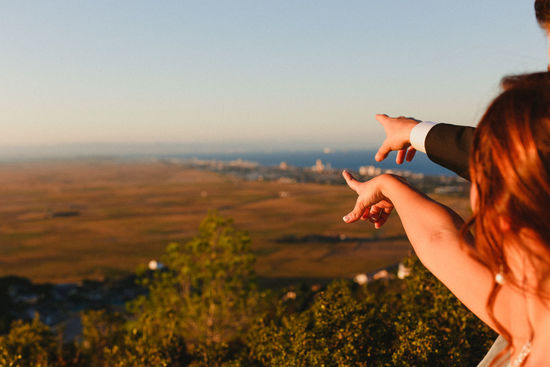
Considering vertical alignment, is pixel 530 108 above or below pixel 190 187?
above

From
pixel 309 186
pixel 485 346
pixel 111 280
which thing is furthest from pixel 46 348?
pixel 309 186

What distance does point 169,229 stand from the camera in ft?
326

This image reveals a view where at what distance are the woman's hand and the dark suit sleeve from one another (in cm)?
24

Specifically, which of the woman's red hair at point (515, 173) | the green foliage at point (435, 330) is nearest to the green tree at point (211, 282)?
the green foliage at point (435, 330)

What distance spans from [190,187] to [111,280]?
126 m

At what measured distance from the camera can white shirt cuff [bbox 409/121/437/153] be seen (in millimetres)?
1611

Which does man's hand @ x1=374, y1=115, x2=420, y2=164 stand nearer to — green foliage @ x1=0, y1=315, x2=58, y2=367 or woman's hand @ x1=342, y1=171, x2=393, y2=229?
woman's hand @ x1=342, y1=171, x2=393, y2=229

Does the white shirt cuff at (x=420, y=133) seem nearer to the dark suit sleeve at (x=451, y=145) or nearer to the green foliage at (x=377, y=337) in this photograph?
the dark suit sleeve at (x=451, y=145)

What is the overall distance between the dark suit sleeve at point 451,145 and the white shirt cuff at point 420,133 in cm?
2

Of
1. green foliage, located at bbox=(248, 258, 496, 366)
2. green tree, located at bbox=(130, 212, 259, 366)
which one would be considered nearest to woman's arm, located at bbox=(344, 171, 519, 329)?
green foliage, located at bbox=(248, 258, 496, 366)

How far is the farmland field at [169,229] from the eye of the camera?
65938 mm

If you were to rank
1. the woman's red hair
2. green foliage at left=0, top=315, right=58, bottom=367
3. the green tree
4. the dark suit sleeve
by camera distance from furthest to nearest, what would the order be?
1. the green tree
2. green foliage at left=0, top=315, right=58, bottom=367
3. the dark suit sleeve
4. the woman's red hair

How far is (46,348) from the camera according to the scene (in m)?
11.2

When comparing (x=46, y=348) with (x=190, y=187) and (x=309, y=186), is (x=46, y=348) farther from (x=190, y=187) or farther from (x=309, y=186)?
(x=190, y=187)
